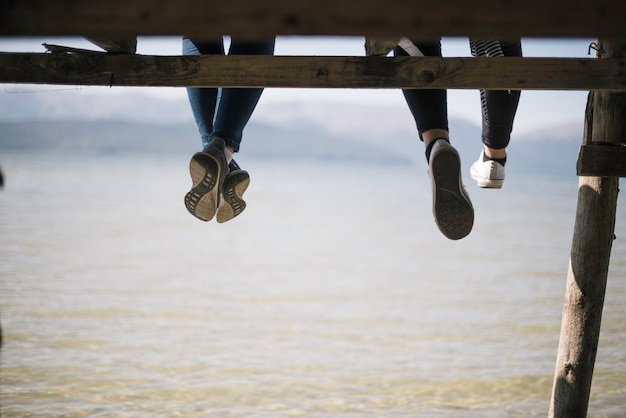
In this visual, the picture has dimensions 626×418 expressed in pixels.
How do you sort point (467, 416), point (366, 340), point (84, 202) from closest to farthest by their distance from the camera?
1. point (467, 416)
2. point (366, 340)
3. point (84, 202)

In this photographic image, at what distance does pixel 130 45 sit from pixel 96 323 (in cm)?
641

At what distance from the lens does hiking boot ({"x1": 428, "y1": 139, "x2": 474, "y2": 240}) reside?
146 inches

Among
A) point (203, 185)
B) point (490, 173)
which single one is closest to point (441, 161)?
point (490, 173)

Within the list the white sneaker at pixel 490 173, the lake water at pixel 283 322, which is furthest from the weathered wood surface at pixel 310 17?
the lake water at pixel 283 322

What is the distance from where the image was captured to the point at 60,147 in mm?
102625

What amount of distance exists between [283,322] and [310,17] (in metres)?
8.26

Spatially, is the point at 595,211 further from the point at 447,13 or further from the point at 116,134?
the point at 116,134

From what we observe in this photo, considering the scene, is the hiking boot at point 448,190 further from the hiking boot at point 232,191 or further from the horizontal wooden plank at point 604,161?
the hiking boot at point 232,191

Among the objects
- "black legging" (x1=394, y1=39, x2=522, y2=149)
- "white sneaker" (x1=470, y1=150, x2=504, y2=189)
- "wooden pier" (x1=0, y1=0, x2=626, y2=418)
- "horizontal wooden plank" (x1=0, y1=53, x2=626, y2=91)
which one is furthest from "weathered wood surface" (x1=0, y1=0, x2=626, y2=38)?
"white sneaker" (x1=470, y1=150, x2=504, y2=189)

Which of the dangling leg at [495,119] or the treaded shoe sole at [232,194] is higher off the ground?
the dangling leg at [495,119]

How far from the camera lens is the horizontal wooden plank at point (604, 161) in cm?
385

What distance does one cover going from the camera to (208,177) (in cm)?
381

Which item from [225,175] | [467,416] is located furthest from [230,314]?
[225,175]

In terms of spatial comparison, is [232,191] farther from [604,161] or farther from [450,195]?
[604,161]
